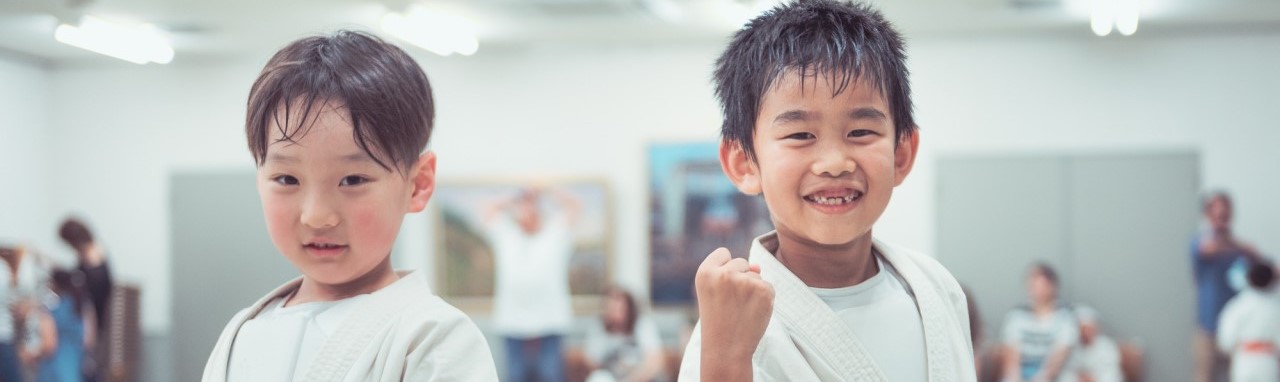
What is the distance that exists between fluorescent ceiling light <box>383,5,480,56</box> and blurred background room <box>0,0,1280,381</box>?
28mm

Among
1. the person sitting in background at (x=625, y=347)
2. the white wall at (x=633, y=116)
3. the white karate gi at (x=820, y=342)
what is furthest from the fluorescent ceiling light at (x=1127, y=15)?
the white karate gi at (x=820, y=342)

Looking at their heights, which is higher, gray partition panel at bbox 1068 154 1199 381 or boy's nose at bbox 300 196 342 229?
boy's nose at bbox 300 196 342 229

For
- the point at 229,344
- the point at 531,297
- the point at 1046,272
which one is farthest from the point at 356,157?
the point at 1046,272

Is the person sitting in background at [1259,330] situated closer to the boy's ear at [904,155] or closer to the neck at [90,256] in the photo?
the boy's ear at [904,155]

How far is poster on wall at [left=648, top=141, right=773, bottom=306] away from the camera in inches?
308

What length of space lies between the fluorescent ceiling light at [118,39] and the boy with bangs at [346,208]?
5.59 metres

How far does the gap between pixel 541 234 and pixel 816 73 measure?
5.79 metres

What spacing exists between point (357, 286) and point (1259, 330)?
610 cm

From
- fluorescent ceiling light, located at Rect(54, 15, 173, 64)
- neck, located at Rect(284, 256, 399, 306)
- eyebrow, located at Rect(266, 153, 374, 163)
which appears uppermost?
fluorescent ceiling light, located at Rect(54, 15, 173, 64)

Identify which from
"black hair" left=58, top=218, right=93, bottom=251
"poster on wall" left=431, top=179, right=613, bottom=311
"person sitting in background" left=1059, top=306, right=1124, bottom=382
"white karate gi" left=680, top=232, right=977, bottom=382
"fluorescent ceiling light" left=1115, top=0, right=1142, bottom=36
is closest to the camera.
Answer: "white karate gi" left=680, top=232, right=977, bottom=382

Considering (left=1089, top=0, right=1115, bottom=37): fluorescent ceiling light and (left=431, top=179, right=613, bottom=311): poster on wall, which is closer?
(left=1089, top=0, right=1115, bottom=37): fluorescent ceiling light

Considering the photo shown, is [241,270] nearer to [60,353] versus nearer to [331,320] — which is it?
[60,353]

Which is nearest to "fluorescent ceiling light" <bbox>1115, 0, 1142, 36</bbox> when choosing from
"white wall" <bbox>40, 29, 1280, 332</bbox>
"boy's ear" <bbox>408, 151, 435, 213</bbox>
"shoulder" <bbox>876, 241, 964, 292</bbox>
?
"white wall" <bbox>40, 29, 1280, 332</bbox>

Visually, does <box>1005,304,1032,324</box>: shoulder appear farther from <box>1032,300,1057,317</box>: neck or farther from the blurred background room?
the blurred background room
